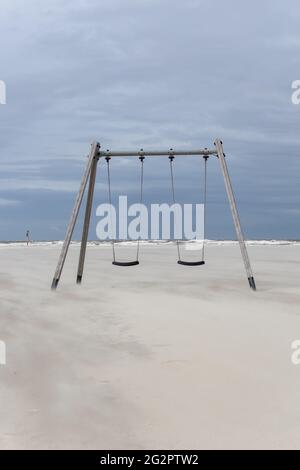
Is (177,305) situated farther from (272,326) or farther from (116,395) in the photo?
(116,395)

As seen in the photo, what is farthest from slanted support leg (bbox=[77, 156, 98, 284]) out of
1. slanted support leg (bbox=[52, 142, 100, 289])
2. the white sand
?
the white sand

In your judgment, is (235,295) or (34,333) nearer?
(34,333)

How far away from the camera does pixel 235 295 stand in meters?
8.47

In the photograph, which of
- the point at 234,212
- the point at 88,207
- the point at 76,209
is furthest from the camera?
the point at 88,207

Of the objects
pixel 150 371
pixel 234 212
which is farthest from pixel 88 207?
pixel 150 371

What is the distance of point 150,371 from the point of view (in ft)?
13.7

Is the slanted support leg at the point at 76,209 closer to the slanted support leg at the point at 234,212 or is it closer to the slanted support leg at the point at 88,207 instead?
the slanted support leg at the point at 88,207

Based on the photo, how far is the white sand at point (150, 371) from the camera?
9.68 feet

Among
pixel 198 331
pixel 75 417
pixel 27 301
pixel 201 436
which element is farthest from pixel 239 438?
pixel 27 301

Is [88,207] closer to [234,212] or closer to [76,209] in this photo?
[76,209]

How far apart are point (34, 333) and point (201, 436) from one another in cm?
307

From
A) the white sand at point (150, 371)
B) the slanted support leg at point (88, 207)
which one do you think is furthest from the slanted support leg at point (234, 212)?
the slanted support leg at point (88, 207)

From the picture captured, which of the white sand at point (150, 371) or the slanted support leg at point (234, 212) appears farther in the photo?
the slanted support leg at point (234, 212)
